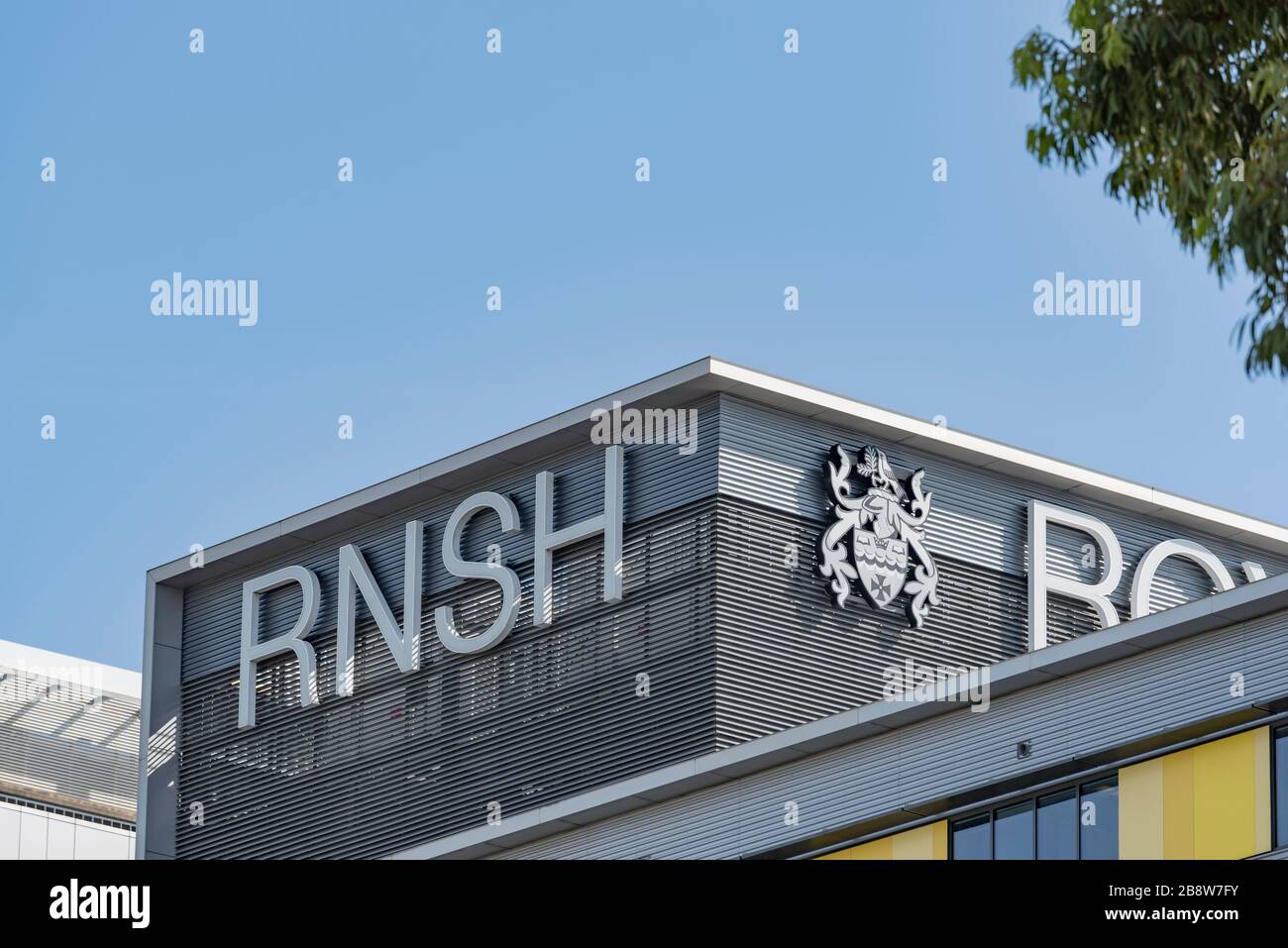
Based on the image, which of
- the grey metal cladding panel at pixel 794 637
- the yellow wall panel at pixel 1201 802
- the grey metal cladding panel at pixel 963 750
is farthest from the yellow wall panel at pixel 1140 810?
the grey metal cladding panel at pixel 794 637

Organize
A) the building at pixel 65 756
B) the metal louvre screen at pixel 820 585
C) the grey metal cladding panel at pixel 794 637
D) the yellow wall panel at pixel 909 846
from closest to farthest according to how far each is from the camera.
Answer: the yellow wall panel at pixel 909 846 → the grey metal cladding panel at pixel 794 637 → the metal louvre screen at pixel 820 585 → the building at pixel 65 756

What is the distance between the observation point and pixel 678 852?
39.5 meters

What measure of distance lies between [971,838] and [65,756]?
5000 centimetres

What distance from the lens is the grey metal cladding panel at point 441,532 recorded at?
51.8m

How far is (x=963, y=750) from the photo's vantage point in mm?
36062

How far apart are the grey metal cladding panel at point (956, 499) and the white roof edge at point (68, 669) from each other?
33237 mm

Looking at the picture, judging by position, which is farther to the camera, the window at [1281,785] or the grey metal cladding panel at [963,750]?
the grey metal cladding panel at [963,750]

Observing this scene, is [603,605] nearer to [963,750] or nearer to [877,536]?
[877,536]

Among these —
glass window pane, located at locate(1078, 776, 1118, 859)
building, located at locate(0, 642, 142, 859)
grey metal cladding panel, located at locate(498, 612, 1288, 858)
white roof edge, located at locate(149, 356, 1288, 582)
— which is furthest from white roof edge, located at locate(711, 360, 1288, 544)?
building, located at locate(0, 642, 142, 859)

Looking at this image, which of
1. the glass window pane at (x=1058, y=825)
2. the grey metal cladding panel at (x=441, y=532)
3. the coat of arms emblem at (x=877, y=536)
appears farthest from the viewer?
the grey metal cladding panel at (x=441, y=532)

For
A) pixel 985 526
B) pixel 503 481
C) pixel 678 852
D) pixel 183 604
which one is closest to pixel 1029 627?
pixel 985 526

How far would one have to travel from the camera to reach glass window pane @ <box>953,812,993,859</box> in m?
35.6

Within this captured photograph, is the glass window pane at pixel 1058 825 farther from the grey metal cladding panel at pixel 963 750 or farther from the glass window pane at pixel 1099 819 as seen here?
the grey metal cladding panel at pixel 963 750
